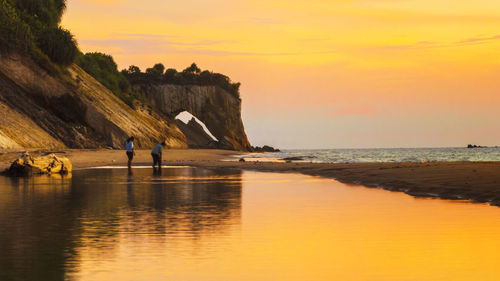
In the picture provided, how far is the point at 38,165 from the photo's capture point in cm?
3484

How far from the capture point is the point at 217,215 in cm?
1597

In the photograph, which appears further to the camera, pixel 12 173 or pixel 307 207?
pixel 12 173

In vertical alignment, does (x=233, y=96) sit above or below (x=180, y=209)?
above

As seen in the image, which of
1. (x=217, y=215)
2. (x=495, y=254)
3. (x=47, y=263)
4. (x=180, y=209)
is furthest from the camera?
(x=180, y=209)

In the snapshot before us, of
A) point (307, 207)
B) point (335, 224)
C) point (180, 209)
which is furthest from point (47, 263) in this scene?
point (307, 207)

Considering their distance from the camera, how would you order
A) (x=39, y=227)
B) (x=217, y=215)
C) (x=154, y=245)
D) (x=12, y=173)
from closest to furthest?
(x=154, y=245)
(x=39, y=227)
(x=217, y=215)
(x=12, y=173)

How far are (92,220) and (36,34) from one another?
2812 inches

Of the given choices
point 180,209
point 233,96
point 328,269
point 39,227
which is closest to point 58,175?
point 180,209

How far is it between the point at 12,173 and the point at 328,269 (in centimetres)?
2762

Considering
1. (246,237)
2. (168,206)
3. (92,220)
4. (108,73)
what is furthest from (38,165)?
(108,73)

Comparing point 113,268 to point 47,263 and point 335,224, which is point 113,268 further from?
point 335,224

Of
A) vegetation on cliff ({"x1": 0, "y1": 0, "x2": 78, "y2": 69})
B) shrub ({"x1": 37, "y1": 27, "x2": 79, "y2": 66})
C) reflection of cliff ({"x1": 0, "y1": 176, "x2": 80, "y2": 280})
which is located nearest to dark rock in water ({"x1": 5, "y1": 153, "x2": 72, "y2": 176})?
reflection of cliff ({"x1": 0, "y1": 176, "x2": 80, "y2": 280})

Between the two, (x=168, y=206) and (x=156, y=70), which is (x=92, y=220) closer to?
(x=168, y=206)

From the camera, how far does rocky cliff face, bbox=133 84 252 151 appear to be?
470ft
